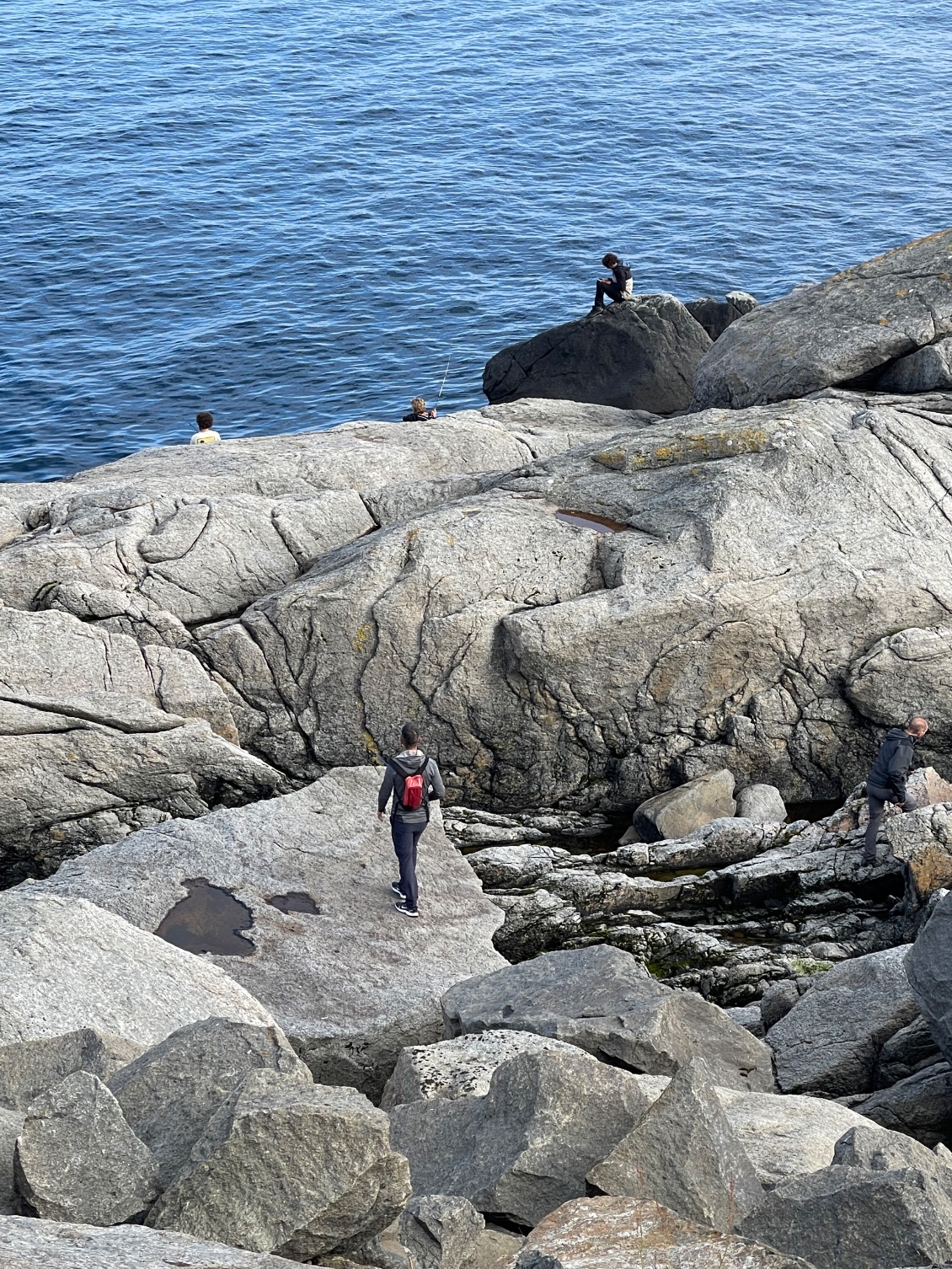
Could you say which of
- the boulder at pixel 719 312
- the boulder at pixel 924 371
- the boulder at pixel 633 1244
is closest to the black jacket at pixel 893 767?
the boulder at pixel 924 371

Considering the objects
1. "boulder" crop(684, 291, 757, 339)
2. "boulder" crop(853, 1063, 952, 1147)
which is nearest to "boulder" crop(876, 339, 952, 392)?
"boulder" crop(684, 291, 757, 339)

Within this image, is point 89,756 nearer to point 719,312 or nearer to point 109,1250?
point 109,1250

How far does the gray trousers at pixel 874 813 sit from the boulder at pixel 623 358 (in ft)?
67.9

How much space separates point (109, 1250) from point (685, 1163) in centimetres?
421

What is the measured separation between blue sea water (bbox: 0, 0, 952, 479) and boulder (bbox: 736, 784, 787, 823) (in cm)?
2486

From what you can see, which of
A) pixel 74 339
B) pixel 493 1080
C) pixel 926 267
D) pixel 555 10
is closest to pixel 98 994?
pixel 493 1080

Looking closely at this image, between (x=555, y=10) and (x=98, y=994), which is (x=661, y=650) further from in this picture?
(x=555, y=10)

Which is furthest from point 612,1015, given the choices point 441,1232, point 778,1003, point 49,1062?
point 49,1062

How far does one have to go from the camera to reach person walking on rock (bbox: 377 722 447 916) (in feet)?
59.1

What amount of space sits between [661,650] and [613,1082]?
40.9ft

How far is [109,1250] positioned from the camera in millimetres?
7766

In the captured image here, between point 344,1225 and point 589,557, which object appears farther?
point 589,557

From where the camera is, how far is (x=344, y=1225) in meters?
9.02

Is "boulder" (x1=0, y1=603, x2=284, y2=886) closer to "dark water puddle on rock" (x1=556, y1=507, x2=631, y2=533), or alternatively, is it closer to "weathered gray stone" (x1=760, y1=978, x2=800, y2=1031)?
"dark water puddle on rock" (x1=556, y1=507, x2=631, y2=533)
